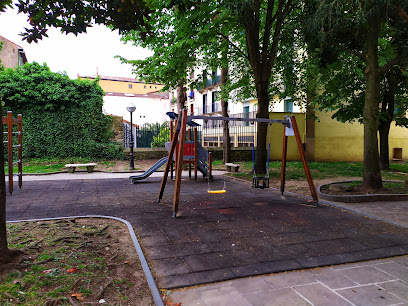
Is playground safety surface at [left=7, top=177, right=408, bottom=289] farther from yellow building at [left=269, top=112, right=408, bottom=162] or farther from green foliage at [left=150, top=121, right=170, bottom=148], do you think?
yellow building at [left=269, top=112, right=408, bottom=162]

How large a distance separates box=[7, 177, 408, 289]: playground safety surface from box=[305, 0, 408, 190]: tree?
236cm

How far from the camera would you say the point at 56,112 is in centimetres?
1555

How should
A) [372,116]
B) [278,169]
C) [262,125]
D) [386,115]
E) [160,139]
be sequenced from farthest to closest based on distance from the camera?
1. [160,139]
2. [278,169]
3. [386,115]
4. [262,125]
5. [372,116]

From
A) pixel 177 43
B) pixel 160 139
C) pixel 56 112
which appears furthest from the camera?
pixel 160 139

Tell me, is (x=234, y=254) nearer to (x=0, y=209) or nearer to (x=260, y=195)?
(x=0, y=209)

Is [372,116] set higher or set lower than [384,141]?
higher

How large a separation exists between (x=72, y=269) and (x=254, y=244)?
91.2 inches

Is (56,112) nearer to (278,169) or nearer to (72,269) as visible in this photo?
(278,169)

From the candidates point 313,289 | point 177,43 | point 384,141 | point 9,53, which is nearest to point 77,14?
point 313,289

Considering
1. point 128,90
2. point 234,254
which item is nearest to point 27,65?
point 234,254

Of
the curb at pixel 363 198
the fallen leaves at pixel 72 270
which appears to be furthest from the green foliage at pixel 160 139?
the fallen leaves at pixel 72 270

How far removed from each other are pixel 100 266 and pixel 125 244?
75 centimetres

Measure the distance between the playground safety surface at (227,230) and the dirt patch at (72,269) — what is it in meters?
0.29

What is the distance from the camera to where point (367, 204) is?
22.6 feet
